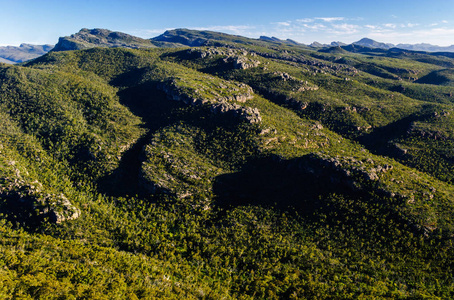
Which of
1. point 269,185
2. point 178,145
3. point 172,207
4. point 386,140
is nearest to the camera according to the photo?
point 172,207

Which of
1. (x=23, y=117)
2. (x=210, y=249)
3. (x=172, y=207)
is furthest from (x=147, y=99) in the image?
(x=210, y=249)

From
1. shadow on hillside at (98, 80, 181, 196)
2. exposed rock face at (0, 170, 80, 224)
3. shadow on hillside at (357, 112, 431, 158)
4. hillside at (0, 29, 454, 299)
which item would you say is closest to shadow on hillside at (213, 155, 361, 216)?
hillside at (0, 29, 454, 299)

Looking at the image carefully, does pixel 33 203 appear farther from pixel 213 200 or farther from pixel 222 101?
pixel 222 101

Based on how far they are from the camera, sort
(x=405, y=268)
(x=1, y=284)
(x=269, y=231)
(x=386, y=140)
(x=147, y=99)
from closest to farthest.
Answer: (x=1, y=284) < (x=405, y=268) < (x=269, y=231) < (x=386, y=140) < (x=147, y=99)

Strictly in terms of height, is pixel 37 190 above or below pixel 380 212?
above

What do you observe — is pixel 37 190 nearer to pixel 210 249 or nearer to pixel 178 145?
pixel 178 145

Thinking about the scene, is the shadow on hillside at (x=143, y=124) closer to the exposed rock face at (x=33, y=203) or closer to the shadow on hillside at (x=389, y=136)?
the exposed rock face at (x=33, y=203)

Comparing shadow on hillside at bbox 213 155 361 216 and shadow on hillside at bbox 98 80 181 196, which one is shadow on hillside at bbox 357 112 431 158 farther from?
shadow on hillside at bbox 98 80 181 196

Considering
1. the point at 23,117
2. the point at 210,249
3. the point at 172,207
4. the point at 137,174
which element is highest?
the point at 23,117
